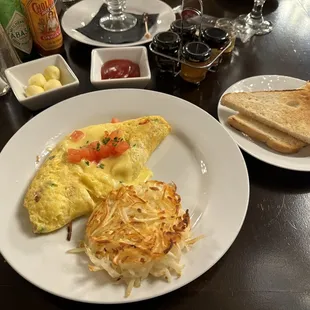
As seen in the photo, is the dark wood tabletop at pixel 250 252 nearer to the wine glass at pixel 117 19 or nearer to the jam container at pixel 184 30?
the jam container at pixel 184 30

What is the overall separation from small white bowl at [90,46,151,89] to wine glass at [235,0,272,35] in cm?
88

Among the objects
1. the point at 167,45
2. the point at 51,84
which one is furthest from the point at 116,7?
the point at 51,84

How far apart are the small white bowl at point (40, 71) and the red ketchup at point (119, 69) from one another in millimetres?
195

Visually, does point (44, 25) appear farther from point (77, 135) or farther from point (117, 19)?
point (77, 135)

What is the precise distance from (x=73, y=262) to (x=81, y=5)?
1917 millimetres

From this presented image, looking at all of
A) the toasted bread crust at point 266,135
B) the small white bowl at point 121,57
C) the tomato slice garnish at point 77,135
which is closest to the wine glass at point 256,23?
the small white bowl at point 121,57

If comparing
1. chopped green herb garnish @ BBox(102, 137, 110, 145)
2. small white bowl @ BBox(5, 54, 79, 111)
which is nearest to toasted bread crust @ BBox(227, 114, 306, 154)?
chopped green herb garnish @ BBox(102, 137, 110, 145)

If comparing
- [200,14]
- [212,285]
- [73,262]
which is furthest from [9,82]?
[212,285]

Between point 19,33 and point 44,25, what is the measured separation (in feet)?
0.51

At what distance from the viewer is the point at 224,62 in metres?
2.20

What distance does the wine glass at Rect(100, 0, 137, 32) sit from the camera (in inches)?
92.7

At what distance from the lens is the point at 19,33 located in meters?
2.01

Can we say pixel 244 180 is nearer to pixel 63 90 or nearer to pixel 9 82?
pixel 63 90

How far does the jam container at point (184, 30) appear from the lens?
6.84 ft
